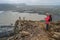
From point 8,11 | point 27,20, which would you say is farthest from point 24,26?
point 8,11

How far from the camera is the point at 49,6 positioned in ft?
22.5

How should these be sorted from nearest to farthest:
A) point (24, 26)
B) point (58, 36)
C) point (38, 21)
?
1. point (58, 36)
2. point (24, 26)
3. point (38, 21)

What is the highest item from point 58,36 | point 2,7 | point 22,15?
point 2,7

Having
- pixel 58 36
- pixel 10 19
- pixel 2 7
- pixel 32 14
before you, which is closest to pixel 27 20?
pixel 32 14

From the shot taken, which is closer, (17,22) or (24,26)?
(24,26)

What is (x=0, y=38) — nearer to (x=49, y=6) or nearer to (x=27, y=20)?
(x=27, y=20)

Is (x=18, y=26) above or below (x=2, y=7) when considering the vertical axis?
below

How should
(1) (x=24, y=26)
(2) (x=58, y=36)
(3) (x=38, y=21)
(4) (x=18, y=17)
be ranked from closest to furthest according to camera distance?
(2) (x=58, y=36) < (1) (x=24, y=26) < (3) (x=38, y=21) < (4) (x=18, y=17)

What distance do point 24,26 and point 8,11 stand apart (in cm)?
163

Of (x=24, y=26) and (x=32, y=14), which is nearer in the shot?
(x=24, y=26)

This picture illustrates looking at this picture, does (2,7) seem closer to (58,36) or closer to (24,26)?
(24,26)

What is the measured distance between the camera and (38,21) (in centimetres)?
666

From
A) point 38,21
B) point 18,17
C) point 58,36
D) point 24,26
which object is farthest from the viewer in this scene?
point 18,17

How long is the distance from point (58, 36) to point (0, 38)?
3.85 metres
